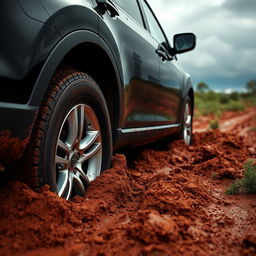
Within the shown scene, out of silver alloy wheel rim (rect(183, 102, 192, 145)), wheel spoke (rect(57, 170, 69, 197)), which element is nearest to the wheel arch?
wheel spoke (rect(57, 170, 69, 197))

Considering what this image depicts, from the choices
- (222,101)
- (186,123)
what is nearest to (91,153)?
(186,123)

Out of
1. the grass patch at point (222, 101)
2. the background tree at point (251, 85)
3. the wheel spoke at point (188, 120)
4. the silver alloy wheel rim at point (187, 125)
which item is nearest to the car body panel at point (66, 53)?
the silver alloy wheel rim at point (187, 125)

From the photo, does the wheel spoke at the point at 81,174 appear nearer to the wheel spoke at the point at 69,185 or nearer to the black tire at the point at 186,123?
the wheel spoke at the point at 69,185

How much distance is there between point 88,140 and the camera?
1.98 meters

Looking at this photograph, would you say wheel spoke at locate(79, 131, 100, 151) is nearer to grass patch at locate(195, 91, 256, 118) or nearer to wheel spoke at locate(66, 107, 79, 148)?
wheel spoke at locate(66, 107, 79, 148)

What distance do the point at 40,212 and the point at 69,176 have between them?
1.12 ft

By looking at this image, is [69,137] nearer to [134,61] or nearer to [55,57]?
[55,57]

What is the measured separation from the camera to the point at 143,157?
353cm

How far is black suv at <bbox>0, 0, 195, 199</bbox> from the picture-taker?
1.31m

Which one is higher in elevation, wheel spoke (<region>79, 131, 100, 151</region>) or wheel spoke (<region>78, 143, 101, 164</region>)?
wheel spoke (<region>79, 131, 100, 151</region>)

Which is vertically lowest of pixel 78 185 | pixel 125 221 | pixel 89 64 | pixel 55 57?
pixel 125 221

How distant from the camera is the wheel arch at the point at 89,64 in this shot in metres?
1.45

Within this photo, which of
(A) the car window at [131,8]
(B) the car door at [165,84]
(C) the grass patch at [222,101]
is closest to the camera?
(A) the car window at [131,8]

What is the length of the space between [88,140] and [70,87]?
1.36 ft
